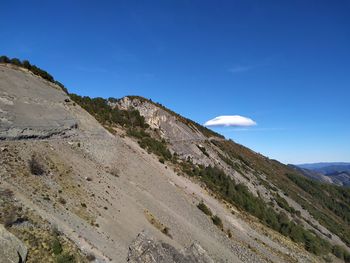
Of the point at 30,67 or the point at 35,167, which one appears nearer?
the point at 35,167

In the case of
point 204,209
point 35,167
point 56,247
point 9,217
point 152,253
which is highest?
point 35,167

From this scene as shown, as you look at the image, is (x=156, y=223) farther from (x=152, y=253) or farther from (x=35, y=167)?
(x=35, y=167)

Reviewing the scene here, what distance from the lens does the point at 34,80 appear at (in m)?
43.1

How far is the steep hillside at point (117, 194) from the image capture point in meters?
19.5

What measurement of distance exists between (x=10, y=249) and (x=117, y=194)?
50.0 feet

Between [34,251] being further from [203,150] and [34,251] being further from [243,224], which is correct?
[203,150]

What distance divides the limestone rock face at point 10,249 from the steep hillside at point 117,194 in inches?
18.9

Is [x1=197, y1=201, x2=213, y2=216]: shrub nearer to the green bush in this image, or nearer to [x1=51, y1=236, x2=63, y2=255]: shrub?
the green bush

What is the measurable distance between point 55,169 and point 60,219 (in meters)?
7.09

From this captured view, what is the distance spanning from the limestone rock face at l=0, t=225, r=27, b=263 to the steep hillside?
48cm

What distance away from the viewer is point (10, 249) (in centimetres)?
1432

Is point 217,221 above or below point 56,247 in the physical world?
above

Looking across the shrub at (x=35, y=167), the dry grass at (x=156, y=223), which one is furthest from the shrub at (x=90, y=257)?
the dry grass at (x=156, y=223)

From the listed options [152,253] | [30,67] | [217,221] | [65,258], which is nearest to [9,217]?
[65,258]
